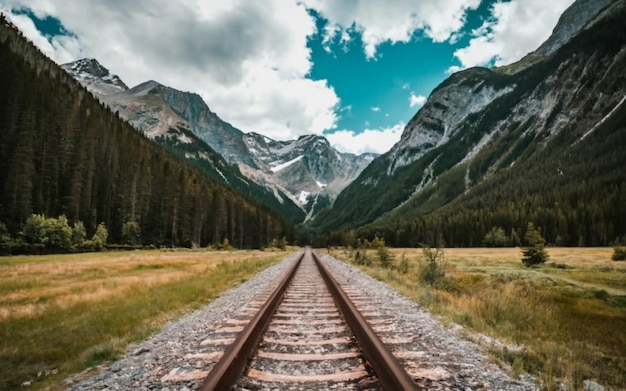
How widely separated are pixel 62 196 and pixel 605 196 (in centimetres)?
14799

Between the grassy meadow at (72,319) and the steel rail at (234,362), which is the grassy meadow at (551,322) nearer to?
the steel rail at (234,362)

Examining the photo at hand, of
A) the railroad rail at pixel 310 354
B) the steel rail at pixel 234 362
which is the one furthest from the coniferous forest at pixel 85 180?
the steel rail at pixel 234 362

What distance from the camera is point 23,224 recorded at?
4703cm

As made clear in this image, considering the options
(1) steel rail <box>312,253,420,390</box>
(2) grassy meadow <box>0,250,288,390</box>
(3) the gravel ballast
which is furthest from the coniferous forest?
(1) steel rail <box>312,253,420,390</box>

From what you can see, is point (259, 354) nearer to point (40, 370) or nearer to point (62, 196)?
point (40, 370)

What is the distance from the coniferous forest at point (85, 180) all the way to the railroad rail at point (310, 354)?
5126 centimetres

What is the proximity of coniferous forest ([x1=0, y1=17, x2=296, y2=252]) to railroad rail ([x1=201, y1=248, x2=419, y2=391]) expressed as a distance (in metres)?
51.3

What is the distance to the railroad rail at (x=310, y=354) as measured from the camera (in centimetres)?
421

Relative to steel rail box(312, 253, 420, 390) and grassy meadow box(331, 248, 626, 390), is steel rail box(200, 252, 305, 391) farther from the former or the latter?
grassy meadow box(331, 248, 626, 390)

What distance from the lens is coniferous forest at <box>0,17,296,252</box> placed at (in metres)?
50.6

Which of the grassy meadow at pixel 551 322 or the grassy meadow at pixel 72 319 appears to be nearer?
the grassy meadow at pixel 551 322

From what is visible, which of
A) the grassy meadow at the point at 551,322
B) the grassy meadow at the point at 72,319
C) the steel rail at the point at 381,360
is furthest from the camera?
the grassy meadow at the point at 72,319

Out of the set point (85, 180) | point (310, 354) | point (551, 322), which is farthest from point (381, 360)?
point (85, 180)

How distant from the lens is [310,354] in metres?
5.55
